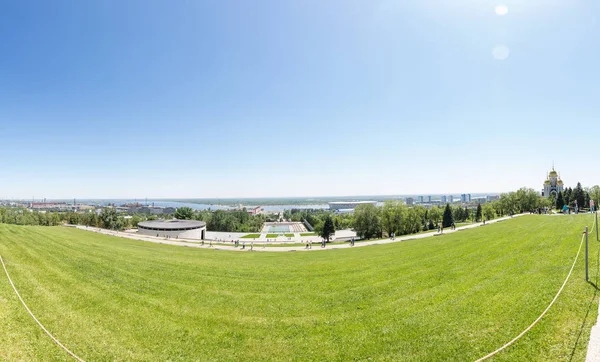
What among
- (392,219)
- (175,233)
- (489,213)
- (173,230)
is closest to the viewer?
(392,219)

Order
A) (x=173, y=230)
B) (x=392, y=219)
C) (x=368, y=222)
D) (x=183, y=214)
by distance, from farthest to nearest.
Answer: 1. (x=183, y=214)
2. (x=173, y=230)
3. (x=392, y=219)
4. (x=368, y=222)

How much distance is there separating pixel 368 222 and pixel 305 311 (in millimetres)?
37561

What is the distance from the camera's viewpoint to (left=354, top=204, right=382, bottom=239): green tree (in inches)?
1710

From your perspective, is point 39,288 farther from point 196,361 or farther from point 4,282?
point 196,361

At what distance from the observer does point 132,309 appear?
7.78m

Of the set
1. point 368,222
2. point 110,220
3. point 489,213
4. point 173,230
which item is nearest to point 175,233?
point 173,230

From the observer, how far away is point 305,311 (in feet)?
26.3

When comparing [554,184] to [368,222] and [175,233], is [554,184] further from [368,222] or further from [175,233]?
[175,233]

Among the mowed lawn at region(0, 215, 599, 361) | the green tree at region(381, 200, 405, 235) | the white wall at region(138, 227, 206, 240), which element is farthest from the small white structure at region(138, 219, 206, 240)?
the mowed lawn at region(0, 215, 599, 361)

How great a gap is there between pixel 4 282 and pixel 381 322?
1237cm

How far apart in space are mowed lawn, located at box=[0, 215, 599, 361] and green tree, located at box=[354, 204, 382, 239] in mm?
31418

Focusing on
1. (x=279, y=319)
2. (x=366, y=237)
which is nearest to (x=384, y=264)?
(x=279, y=319)

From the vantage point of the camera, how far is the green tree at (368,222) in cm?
4344

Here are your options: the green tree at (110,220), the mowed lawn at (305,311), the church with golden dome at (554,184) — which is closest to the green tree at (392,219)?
the mowed lawn at (305,311)
